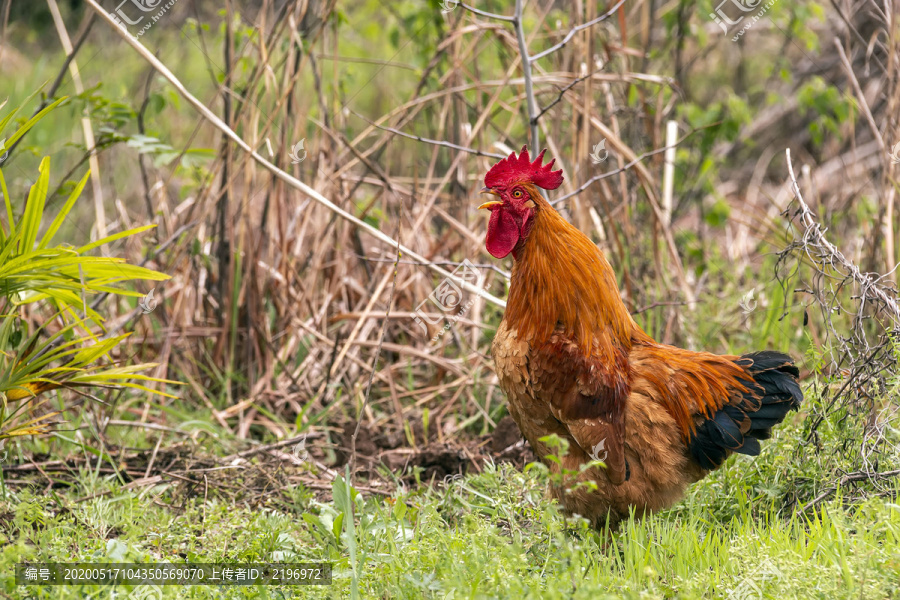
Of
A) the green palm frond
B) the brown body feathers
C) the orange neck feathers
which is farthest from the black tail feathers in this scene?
the green palm frond

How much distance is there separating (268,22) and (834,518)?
4.78 meters

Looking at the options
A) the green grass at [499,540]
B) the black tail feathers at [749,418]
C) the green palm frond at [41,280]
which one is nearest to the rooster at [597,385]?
the black tail feathers at [749,418]

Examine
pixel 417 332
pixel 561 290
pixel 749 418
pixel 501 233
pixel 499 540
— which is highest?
pixel 501 233

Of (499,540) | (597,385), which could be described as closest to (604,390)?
(597,385)

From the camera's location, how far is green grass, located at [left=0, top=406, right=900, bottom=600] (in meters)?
2.48

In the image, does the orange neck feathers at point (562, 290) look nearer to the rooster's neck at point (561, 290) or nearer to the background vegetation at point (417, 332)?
the rooster's neck at point (561, 290)

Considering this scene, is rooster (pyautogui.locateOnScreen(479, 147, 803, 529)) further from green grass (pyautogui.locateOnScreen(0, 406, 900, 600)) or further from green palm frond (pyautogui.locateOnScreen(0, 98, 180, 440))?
green palm frond (pyautogui.locateOnScreen(0, 98, 180, 440))

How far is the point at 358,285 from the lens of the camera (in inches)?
205

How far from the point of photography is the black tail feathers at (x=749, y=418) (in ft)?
10.5

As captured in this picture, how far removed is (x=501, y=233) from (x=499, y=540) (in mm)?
1400

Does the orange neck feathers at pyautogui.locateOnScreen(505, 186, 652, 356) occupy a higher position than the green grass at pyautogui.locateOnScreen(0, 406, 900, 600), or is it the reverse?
the orange neck feathers at pyautogui.locateOnScreen(505, 186, 652, 356)

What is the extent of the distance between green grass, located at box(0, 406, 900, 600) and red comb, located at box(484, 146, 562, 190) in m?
1.36

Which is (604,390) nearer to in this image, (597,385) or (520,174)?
(597,385)

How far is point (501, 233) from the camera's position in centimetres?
331
